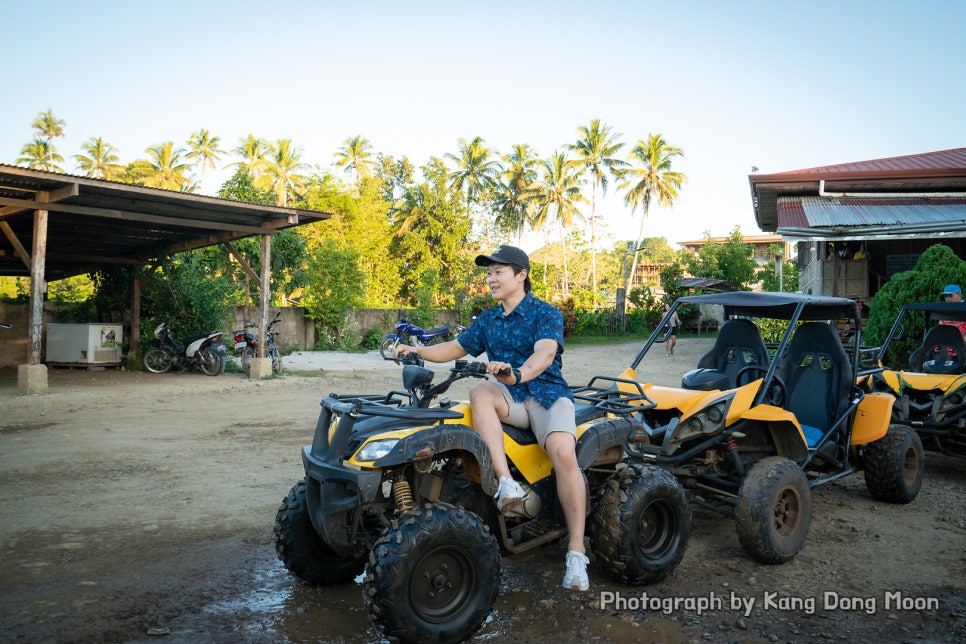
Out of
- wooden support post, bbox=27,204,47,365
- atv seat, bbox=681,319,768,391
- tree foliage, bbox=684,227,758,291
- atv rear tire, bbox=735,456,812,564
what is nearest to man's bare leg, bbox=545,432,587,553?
atv rear tire, bbox=735,456,812,564

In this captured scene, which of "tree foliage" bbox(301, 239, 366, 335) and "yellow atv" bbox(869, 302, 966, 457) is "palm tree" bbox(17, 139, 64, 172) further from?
"yellow atv" bbox(869, 302, 966, 457)

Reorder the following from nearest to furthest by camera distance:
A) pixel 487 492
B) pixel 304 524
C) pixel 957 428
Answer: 1. pixel 487 492
2. pixel 304 524
3. pixel 957 428

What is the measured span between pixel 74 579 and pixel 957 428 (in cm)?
731

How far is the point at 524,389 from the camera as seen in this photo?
149 inches

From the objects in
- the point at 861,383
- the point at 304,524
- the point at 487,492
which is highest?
the point at 861,383

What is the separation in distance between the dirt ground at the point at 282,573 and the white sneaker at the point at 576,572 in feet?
0.56

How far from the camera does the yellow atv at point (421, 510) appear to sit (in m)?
3.03

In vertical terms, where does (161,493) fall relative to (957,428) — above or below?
below

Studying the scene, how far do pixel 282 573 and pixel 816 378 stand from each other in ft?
14.7

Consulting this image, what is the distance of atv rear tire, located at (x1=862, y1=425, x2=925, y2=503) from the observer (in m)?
5.61

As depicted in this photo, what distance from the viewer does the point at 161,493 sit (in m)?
5.71

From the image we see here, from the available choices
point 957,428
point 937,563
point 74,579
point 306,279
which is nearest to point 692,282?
point 306,279

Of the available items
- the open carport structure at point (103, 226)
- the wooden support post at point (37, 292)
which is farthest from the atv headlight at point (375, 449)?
the wooden support post at point (37, 292)

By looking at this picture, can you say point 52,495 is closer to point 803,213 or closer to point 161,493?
point 161,493
